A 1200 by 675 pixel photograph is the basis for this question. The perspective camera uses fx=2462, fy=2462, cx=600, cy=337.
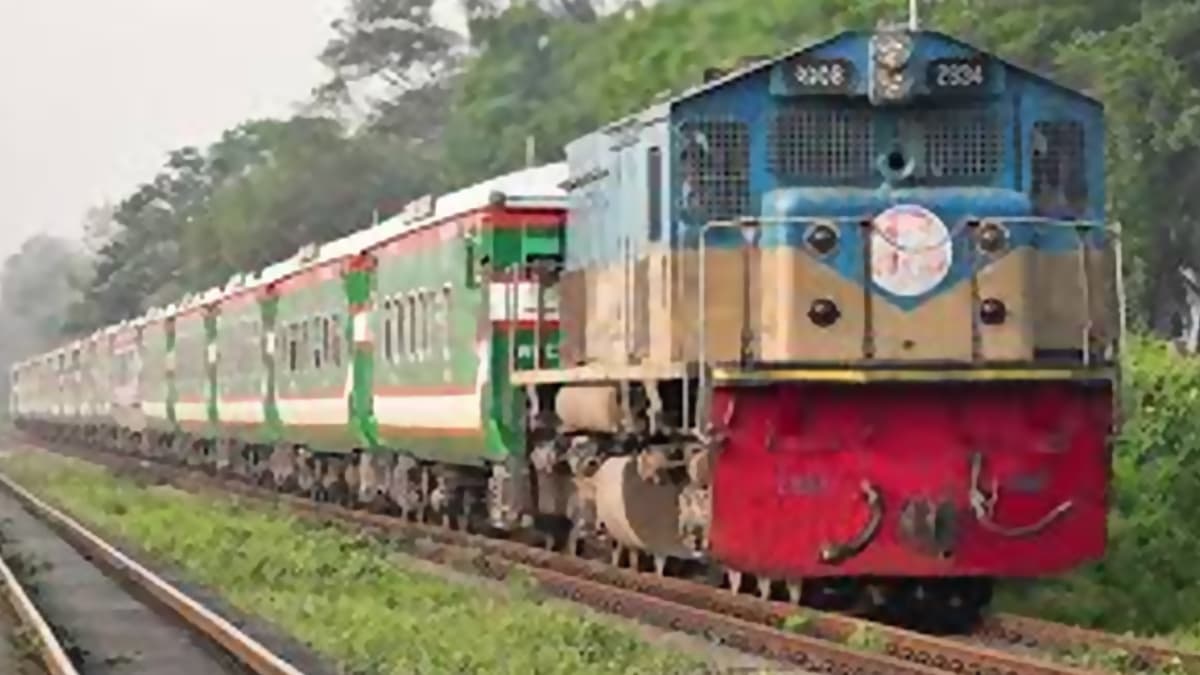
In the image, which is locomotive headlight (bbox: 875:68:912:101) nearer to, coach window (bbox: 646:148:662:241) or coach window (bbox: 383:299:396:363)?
coach window (bbox: 646:148:662:241)

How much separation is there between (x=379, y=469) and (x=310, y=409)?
3.52 metres

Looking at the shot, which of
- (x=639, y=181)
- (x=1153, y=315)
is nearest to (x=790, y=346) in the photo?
(x=639, y=181)

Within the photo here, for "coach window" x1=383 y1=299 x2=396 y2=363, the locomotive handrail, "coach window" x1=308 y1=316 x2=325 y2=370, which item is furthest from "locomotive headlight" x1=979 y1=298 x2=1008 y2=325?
"coach window" x1=308 y1=316 x2=325 y2=370

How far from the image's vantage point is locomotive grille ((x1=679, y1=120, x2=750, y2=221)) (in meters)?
14.9

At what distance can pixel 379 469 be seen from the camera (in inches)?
1123

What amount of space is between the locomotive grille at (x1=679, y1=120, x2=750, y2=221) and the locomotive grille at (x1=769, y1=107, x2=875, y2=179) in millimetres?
209

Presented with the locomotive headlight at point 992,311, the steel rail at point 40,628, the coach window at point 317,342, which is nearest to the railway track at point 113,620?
the steel rail at point 40,628

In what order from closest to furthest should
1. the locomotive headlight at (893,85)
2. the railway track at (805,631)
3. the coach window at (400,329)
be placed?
the railway track at (805,631)
the locomotive headlight at (893,85)
the coach window at (400,329)

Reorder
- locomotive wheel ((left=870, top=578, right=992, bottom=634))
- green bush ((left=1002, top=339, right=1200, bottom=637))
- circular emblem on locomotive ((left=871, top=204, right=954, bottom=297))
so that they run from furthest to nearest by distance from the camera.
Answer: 1. green bush ((left=1002, top=339, right=1200, bottom=637))
2. locomotive wheel ((left=870, top=578, right=992, bottom=634))
3. circular emblem on locomotive ((left=871, top=204, right=954, bottom=297))

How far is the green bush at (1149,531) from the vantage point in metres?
17.2

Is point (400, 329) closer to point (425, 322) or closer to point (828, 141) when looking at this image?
point (425, 322)

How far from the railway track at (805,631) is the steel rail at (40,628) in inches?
146

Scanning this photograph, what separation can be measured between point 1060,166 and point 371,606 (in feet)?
19.5

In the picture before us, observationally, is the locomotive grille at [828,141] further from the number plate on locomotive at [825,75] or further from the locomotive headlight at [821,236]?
the locomotive headlight at [821,236]
